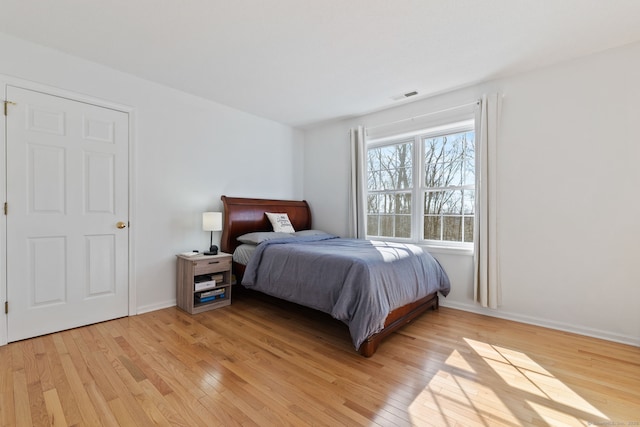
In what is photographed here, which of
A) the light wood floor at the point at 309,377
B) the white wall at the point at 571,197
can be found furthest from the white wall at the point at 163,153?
the white wall at the point at 571,197

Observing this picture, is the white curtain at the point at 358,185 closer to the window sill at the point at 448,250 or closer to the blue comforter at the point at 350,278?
the blue comforter at the point at 350,278

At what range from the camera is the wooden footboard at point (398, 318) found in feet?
7.15

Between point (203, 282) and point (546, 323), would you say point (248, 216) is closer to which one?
point (203, 282)

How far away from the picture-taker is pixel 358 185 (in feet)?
13.4

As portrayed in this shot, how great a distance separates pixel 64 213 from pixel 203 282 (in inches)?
55.4

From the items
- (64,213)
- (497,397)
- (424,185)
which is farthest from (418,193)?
(64,213)

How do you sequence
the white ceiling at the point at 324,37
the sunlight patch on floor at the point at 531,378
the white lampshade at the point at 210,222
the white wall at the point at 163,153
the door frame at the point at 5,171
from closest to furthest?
the sunlight patch on floor at the point at 531,378 → the white ceiling at the point at 324,37 → the door frame at the point at 5,171 → the white wall at the point at 163,153 → the white lampshade at the point at 210,222

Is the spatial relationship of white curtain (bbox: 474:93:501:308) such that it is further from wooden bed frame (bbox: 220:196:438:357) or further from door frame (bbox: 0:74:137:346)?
Result: door frame (bbox: 0:74:137:346)

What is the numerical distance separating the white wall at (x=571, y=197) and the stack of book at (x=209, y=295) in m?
2.80

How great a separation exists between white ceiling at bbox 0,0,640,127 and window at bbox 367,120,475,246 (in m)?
0.67

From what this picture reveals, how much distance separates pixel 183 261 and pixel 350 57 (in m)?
2.73

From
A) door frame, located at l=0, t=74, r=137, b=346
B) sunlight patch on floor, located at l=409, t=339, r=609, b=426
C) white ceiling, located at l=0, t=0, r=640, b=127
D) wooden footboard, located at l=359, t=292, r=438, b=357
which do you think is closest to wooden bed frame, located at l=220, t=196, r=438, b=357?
wooden footboard, located at l=359, t=292, r=438, b=357

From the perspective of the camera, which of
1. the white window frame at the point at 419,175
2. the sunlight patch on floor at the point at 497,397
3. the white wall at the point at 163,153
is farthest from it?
the white window frame at the point at 419,175

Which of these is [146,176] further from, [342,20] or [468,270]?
[468,270]
